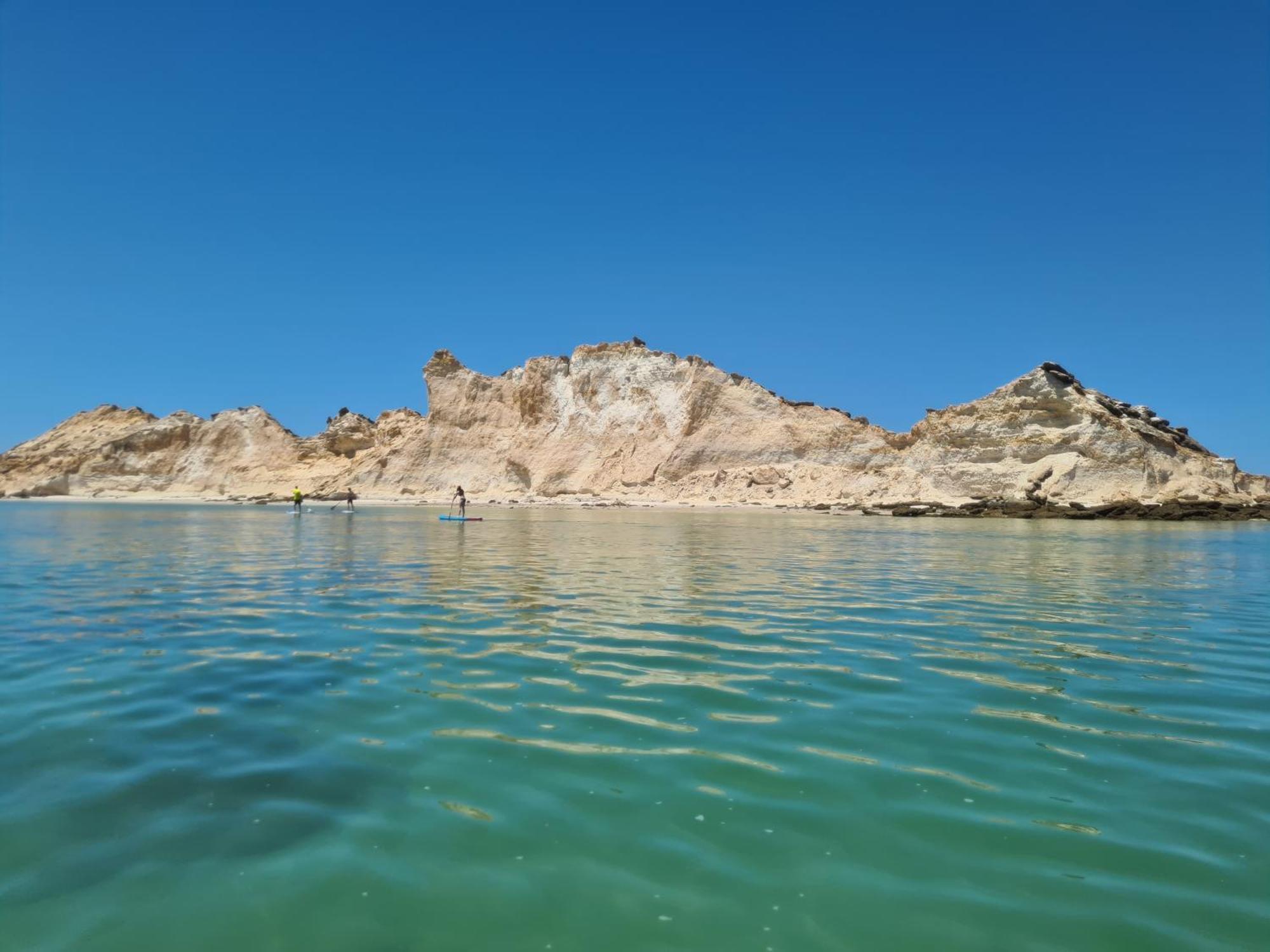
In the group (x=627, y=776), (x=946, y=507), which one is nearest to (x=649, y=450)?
(x=946, y=507)

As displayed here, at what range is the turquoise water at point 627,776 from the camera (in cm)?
327

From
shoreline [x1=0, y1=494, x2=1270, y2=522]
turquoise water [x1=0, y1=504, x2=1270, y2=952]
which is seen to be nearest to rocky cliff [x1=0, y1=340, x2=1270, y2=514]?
shoreline [x1=0, y1=494, x2=1270, y2=522]

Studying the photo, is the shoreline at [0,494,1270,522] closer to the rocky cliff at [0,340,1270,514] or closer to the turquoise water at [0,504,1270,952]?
the rocky cliff at [0,340,1270,514]

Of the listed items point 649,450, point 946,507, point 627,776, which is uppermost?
point 649,450

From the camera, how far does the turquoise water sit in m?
3.27

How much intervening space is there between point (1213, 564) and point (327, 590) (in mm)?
19428

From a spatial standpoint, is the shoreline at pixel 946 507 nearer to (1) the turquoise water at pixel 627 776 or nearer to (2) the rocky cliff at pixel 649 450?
(2) the rocky cliff at pixel 649 450

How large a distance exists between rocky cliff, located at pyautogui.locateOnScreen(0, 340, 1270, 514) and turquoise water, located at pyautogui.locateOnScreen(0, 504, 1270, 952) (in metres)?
44.1

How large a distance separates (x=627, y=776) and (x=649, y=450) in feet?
213

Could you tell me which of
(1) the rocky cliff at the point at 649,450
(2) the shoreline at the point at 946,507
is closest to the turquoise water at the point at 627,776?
(2) the shoreline at the point at 946,507

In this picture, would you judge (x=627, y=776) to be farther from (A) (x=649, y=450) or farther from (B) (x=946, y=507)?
(A) (x=649, y=450)

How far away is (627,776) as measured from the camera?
473 centimetres

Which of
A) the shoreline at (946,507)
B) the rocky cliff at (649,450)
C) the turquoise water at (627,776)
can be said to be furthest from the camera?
the rocky cliff at (649,450)

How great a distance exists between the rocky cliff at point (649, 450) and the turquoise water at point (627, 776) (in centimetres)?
4410
